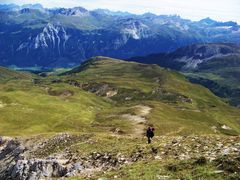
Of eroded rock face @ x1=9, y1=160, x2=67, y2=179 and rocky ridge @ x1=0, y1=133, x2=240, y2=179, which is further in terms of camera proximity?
eroded rock face @ x1=9, y1=160, x2=67, y2=179

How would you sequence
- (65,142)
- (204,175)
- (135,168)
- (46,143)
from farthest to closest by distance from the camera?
(46,143)
(65,142)
(135,168)
(204,175)

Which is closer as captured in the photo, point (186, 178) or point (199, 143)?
point (186, 178)

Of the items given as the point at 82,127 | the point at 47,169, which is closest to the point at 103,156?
the point at 47,169

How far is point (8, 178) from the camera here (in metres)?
47.3

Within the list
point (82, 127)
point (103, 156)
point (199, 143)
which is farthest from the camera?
point (82, 127)

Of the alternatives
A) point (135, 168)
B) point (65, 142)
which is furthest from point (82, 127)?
point (135, 168)

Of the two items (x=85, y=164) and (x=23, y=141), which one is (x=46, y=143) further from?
(x=85, y=164)

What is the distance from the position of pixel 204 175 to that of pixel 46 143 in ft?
133

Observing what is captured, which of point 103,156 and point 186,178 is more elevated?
point 186,178

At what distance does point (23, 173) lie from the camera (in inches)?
1774

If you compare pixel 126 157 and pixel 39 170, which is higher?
pixel 126 157

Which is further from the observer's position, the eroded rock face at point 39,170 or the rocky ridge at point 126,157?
the eroded rock face at point 39,170

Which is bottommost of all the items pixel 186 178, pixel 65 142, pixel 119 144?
pixel 65 142

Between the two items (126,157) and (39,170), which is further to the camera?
(39,170)
